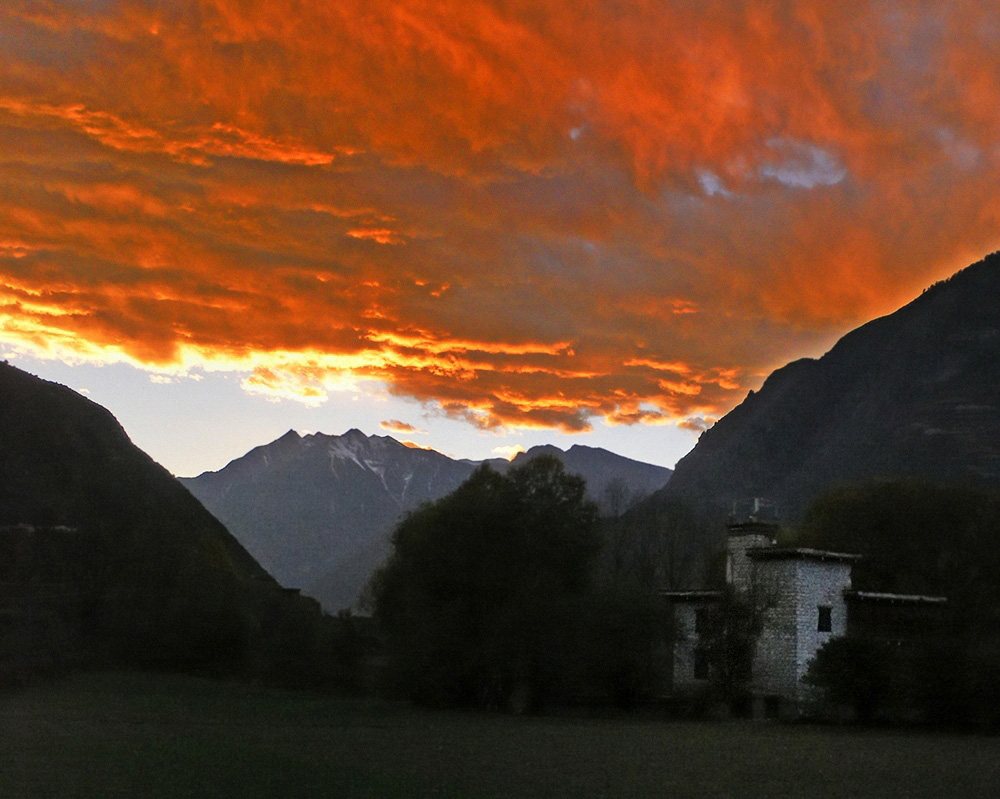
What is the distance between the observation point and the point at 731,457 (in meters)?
190

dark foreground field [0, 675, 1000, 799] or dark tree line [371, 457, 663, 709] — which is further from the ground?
dark tree line [371, 457, 663, 709]

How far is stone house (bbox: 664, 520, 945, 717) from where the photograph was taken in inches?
1852

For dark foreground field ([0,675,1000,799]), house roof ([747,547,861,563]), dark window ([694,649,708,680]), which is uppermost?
house roof ([747,547,861,563])

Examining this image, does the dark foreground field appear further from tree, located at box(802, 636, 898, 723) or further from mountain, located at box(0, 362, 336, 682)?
mountain, located at box(0, 362, 336, 682)

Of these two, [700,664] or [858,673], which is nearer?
[858,673]

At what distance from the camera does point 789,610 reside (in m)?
47.4

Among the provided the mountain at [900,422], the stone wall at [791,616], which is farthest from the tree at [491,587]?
Result: the mountain at [900,422]

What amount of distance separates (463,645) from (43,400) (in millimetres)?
109838

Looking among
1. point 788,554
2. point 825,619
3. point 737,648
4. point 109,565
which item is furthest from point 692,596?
point 109,565

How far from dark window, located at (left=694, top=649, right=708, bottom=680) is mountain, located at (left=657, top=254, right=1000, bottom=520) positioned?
86.7 m

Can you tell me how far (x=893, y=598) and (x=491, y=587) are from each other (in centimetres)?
1820

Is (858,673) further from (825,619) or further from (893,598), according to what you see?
(893,598)

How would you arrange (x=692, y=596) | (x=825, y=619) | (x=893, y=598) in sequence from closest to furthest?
(x=825, y=619) < (x=893, y=598) < (x=692, y=596)

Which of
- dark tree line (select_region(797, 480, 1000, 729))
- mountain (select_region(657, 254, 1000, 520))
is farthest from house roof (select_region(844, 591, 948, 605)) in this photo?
mountain (select_region(657, 254, 1000, 520))
